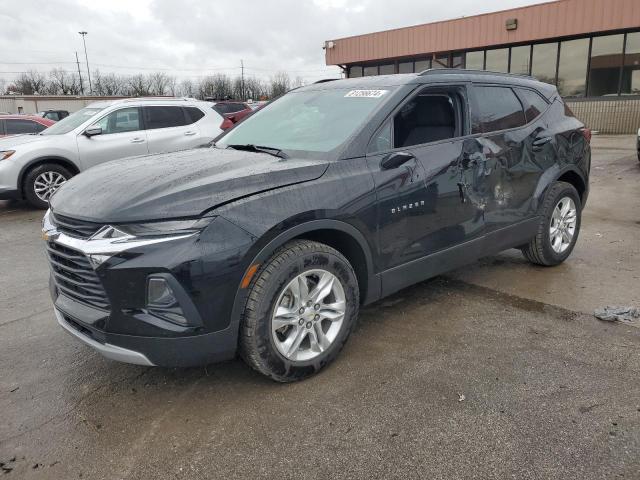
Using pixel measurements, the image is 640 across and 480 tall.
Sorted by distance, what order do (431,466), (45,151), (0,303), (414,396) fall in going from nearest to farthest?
(431,466)
(414,396)
(0,303)
(45,151)

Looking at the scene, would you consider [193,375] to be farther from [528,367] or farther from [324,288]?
[528,367]

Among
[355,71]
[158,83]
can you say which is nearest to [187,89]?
[158,83]

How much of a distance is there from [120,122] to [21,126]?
19.1ft

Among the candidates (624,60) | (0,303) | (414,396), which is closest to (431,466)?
(414,396)

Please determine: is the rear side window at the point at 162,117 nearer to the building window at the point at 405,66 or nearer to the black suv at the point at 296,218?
the black suv at the point at 296,218

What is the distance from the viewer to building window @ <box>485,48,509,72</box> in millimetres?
20891

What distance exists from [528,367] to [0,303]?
4.26 m

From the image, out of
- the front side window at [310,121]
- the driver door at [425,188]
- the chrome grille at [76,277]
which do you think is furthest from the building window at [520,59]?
the chrome grille at [76,277]

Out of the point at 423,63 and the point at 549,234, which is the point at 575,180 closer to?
the point at 549,234

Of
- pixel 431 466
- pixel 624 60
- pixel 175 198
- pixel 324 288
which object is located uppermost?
pixel 624 60

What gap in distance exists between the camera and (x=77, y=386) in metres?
3.01

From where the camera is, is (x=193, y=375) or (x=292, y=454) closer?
(x=292, y=454)

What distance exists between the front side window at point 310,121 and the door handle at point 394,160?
0.29 metres

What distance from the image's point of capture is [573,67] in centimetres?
1945
